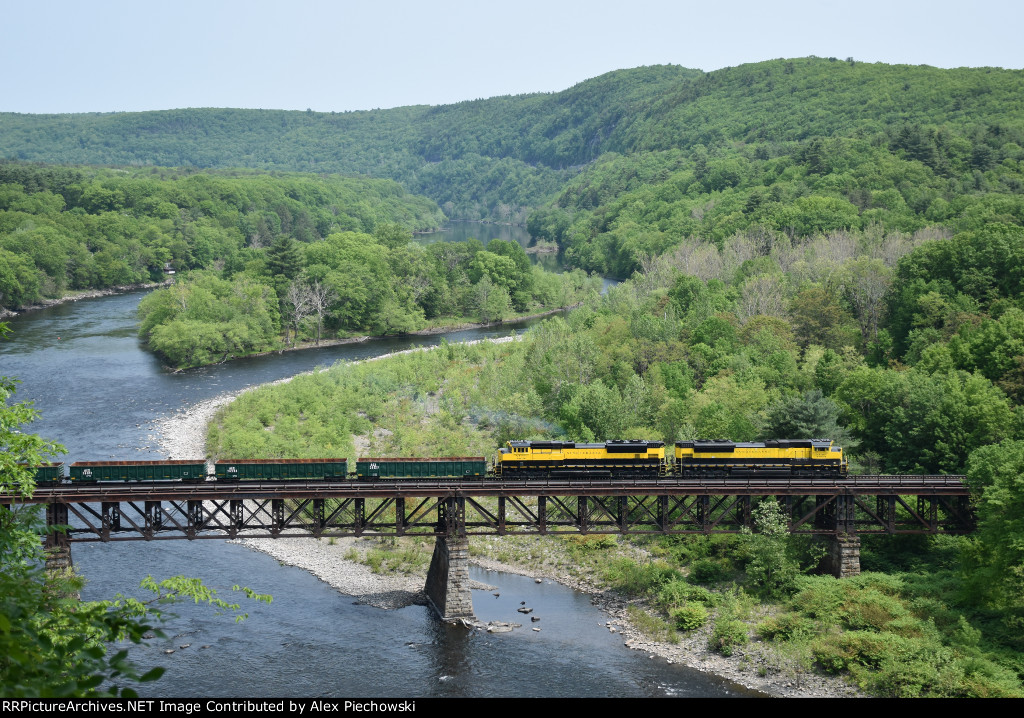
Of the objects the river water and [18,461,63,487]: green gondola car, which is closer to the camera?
the river water

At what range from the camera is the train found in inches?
2591

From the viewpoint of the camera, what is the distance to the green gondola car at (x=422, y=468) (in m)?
66.1

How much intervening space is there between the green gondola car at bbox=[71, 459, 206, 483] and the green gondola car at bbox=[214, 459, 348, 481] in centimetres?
174

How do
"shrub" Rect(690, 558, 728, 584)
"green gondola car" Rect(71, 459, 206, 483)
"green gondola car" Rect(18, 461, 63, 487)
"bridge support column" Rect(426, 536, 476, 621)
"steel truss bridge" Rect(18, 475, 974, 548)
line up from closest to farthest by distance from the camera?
"steel truss bridge" Rect(18, 475, 974, 548), "bridge support column" Rect(426, 536, 476, 621), "green gondola car" Rect(18, 461, 63, 487), "green gondola car" Rect(71, 459, 206, 483), "shrub" Rect(690, 558, 728, 584)

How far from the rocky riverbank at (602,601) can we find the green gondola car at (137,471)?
12.2 metres

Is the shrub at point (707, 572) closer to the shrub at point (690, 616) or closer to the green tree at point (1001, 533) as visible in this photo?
the shrub at point (690, 616)

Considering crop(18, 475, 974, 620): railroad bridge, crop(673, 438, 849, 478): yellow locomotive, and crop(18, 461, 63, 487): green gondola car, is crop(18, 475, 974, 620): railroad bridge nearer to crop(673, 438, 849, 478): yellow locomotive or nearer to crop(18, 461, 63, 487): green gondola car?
crop(18, 461, 63, 487): green gondola car

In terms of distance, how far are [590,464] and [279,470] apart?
21.6 meters

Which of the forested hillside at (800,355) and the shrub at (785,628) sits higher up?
the forested hillside at (800,355)

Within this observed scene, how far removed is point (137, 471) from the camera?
211 ft

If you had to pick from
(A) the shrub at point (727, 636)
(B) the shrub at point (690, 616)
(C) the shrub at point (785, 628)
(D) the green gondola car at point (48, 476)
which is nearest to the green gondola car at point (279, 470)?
(D) the green gondola car at point (48, 476)

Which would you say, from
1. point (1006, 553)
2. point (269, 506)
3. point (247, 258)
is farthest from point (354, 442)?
point (247, 258)

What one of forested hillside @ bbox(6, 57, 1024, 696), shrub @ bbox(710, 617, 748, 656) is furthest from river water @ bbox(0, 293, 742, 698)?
forested hillside @ bbox(6, 57, 1024, 696)

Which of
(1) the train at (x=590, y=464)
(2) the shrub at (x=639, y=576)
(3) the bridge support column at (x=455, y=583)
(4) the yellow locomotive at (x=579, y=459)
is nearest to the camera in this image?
(3) the bridge support column at (x=455, y=583)
